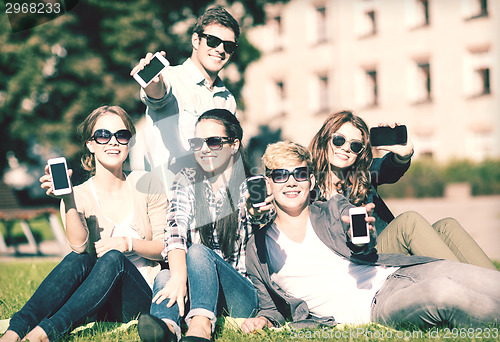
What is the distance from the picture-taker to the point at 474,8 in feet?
80.3

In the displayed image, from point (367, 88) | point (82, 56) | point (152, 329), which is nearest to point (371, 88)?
point (367, 88)

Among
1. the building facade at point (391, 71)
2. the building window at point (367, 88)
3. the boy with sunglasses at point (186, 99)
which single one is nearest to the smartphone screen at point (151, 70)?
the boy with sunglasses at point (186, 99)

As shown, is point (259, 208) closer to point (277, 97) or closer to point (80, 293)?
point (80, 293)

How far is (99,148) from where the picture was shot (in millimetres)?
3988

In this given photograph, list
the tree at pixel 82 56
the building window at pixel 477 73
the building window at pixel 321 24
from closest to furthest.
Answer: the tree at pixel 82 56 < the building window at pixel 477 73 < the building window at pixel 321 24

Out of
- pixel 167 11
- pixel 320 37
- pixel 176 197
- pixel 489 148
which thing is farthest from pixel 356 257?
pixel 320 37

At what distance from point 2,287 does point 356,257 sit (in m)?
3.78

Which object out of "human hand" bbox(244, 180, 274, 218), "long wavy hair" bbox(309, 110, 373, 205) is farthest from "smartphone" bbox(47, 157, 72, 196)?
"long wavy hair" bbox(309, 110, 373, 205)

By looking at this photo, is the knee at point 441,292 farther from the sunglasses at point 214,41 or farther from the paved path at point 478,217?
the paved path at point 478,217

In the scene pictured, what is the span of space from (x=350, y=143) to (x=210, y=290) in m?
1.51

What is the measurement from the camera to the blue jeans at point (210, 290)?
11.2 feet

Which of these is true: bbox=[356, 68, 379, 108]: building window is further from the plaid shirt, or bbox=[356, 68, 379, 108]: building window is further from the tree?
the plaid shirt

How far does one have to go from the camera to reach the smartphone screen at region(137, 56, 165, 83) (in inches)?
156

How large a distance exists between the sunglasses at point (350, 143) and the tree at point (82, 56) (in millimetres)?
13324
